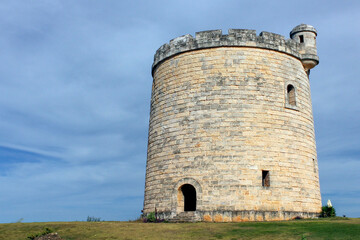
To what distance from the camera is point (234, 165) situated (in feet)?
47.2

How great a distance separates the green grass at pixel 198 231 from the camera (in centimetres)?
1035

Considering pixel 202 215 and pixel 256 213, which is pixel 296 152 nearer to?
pixel 256 213

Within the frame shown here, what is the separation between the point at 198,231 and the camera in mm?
11297

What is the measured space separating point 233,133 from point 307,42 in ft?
21.5

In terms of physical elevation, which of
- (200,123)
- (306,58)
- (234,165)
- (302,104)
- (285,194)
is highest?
(306,58)

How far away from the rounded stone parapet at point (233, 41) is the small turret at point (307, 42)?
29.1 inches

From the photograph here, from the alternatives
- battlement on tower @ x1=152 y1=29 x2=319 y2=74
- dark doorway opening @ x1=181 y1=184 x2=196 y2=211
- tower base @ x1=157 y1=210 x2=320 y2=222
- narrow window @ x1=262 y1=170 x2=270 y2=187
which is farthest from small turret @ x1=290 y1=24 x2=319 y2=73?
dark doorway opening @ x1=181 y1=184 x2=196 y2=211

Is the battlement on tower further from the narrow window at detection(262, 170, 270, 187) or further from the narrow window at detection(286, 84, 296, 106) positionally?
the narrow window at detection(262, 170, 270, 187)

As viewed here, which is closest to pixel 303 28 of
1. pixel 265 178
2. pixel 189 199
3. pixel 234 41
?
pixel 234 41

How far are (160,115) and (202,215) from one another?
494 centimetres

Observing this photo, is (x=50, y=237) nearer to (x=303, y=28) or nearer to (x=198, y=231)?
(x=198, y=231)

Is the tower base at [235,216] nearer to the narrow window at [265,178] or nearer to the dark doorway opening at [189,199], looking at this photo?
the narrow window at [265,178]

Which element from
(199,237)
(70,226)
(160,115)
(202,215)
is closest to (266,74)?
(160,115)

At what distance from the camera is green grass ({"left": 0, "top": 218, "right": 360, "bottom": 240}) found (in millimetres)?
10352
